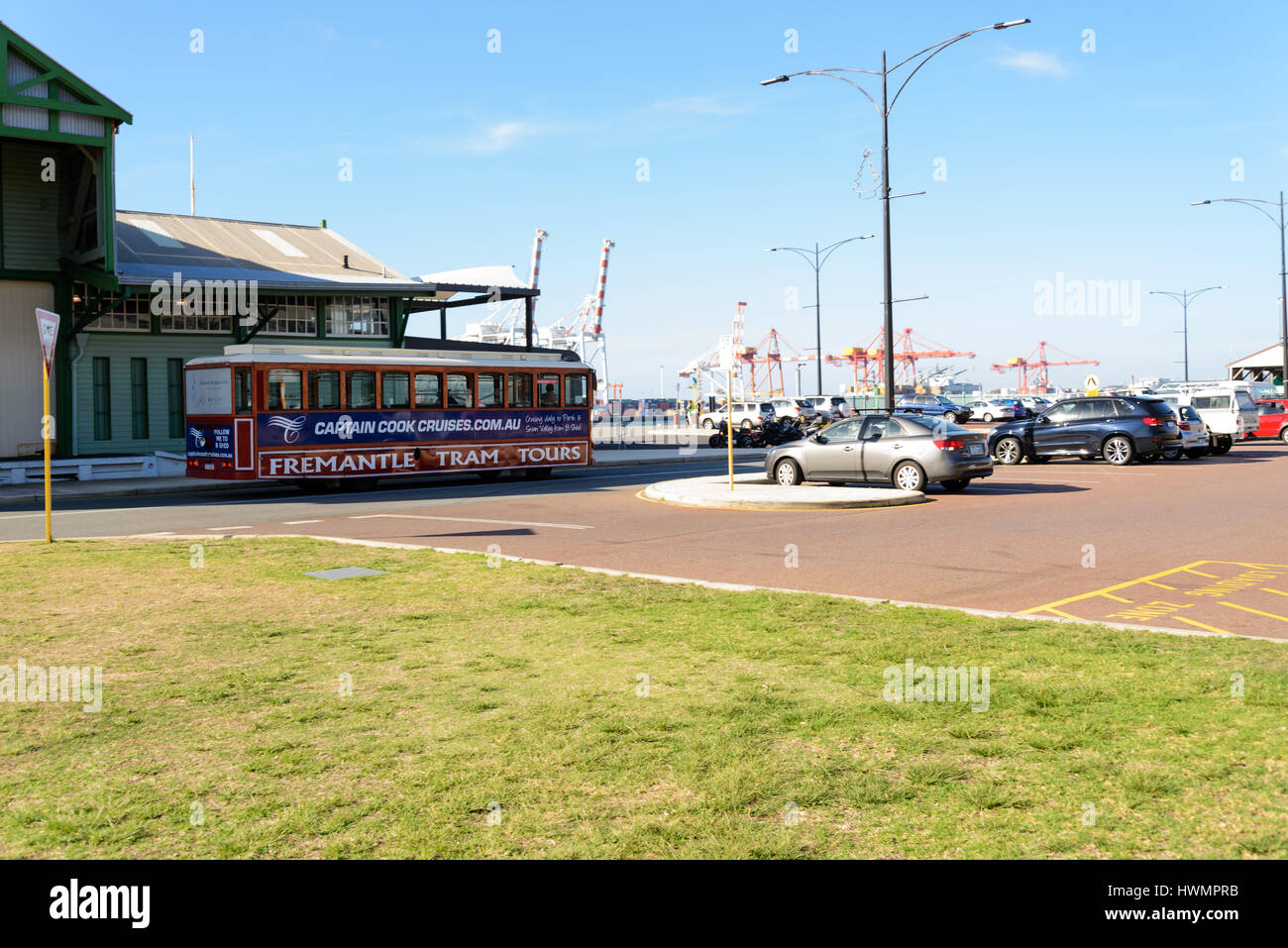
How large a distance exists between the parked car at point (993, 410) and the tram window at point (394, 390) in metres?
49.4

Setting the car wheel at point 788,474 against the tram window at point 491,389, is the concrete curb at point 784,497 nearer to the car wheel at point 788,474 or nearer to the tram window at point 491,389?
the car wheel at point 788,474

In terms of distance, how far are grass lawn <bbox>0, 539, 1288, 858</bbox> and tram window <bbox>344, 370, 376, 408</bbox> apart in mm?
15317

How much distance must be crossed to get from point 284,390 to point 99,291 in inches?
402

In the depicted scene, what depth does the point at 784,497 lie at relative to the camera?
18812mm

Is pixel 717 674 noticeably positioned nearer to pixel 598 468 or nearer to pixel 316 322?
pixel 598 468

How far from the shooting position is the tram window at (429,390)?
2520 cm

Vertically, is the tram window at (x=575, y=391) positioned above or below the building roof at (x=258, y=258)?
below

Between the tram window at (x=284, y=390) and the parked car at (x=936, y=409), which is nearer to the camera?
the tram window at (x=284, y=390)

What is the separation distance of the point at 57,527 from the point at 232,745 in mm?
12854

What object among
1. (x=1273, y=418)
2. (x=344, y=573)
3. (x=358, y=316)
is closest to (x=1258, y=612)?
(x=344, y=573)

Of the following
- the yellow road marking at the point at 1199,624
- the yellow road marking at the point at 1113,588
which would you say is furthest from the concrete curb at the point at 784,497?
the yellow road marking at the point at 1199,624

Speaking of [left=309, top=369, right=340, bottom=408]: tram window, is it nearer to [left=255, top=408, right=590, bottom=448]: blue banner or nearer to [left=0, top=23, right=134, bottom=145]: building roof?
[left=255, top=408, right=590, bottom=448]: blue banner

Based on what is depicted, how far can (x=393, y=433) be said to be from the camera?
24.8m
